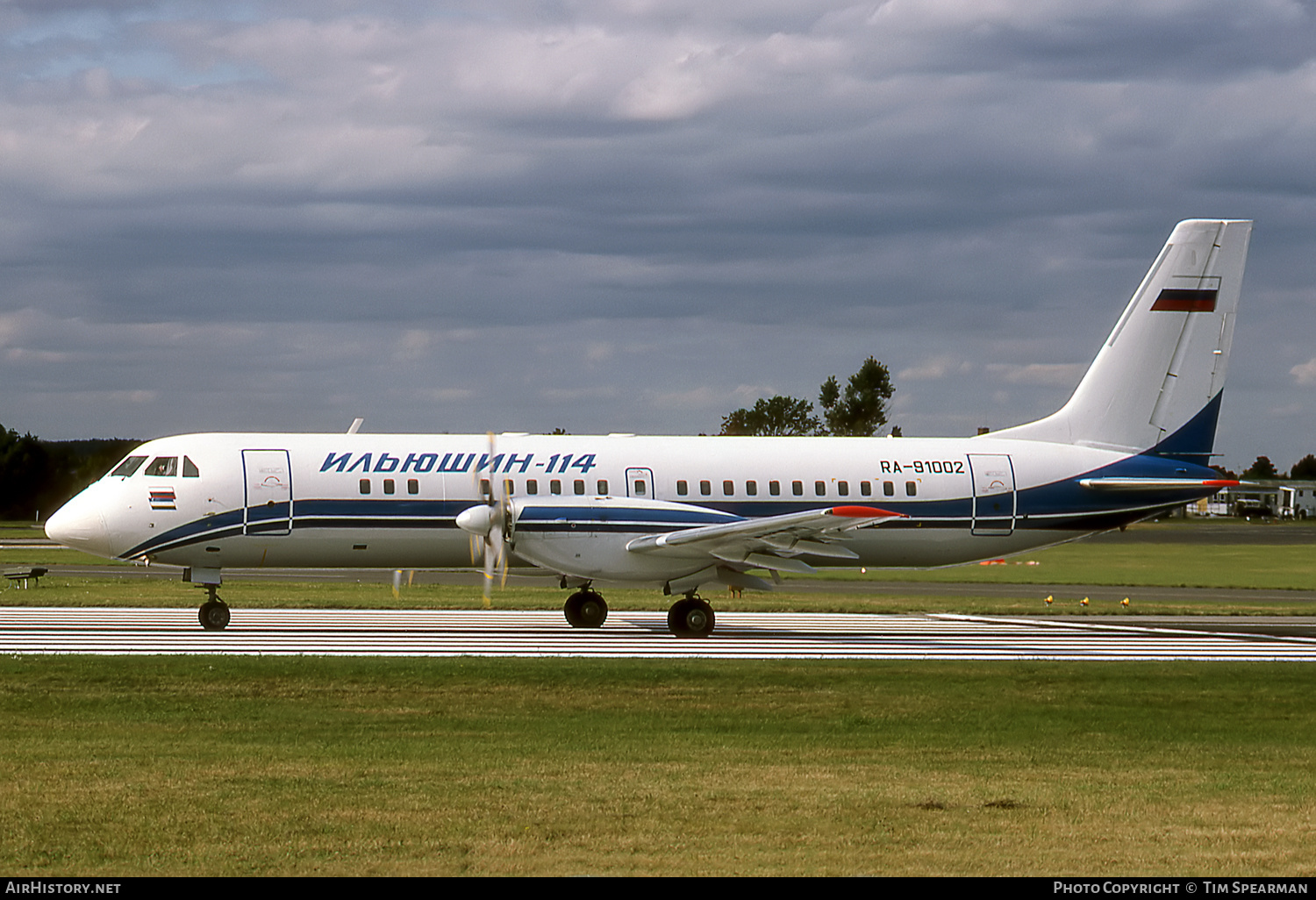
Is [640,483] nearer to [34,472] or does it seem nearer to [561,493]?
[561,493]

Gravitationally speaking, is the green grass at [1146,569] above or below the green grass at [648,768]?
below

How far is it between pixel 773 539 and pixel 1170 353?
12.1m

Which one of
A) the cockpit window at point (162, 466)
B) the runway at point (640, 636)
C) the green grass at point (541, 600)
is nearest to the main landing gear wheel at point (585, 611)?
the runway at point (640, 636)

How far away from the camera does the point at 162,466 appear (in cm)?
3152

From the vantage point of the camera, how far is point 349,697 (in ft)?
68.5

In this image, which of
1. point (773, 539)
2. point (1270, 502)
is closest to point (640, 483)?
point (773, 539)

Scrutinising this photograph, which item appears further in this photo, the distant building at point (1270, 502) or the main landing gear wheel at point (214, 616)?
the distant building at point (1270, 502)

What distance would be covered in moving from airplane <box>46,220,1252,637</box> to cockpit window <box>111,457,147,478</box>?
0.06 m

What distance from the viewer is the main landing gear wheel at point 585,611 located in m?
32.8

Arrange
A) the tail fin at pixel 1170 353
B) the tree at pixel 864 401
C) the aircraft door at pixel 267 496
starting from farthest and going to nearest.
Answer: the tree at pixel 864 401 < the tail fin at pixel 1170 353 < the aircraft door at pixel 267 496

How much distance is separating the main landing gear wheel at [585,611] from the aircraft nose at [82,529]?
974 centimetres

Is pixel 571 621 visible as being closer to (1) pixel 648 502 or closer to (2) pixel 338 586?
(1) pixel 648 502

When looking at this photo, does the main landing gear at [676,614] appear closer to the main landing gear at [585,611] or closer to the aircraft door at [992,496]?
the main landing gear at [585,611]
